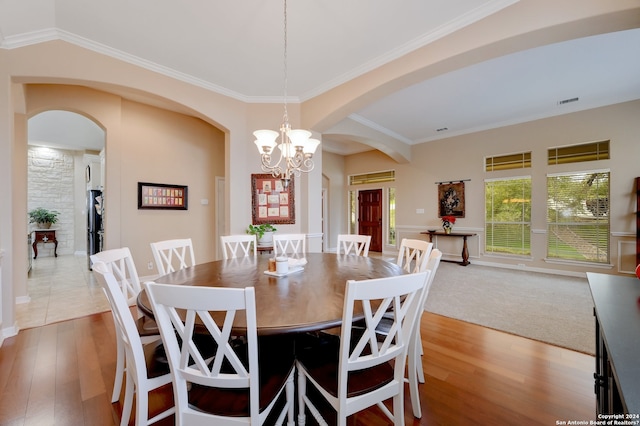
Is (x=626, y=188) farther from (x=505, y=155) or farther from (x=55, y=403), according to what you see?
(x=55, y=403)

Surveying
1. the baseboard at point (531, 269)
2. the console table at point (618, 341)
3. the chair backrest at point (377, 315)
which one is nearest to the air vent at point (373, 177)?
the baseboard at point (531, 269)

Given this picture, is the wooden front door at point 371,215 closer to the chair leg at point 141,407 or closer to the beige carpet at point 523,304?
the beige carpet at point 523,304

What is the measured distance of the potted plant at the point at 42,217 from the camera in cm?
625

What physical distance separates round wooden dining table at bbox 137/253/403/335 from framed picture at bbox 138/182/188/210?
108 inches

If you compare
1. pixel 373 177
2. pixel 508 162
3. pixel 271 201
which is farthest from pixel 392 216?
pixel 271 201

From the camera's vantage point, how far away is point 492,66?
10.5 feet

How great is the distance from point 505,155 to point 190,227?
21.3 ft

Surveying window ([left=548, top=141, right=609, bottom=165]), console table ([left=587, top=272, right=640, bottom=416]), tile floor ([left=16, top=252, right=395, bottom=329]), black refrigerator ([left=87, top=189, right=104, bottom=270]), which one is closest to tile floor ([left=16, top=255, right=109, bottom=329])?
tile floor ([left=16, top=252, right=395, bottom=329])

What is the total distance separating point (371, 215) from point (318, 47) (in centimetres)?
548

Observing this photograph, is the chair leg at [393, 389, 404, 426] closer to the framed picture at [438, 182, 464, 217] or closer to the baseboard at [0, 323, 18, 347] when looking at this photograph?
the baseboard at [0, 323, 18, 347]

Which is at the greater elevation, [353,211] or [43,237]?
[353,211]

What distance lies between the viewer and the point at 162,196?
14.1 feet

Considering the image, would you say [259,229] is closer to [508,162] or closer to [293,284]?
[293,284]

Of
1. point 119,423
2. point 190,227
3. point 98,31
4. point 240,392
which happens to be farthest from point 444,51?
point 190,227
